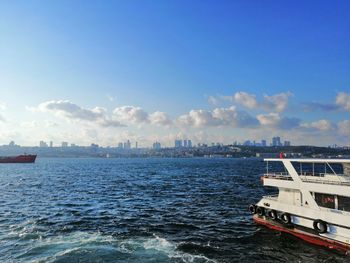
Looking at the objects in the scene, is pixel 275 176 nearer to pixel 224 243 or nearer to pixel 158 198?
pixel 224 243

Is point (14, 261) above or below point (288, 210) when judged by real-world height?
below

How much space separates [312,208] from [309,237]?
236 cm

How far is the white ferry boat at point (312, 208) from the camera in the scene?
24.5 m

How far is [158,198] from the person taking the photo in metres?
50.0

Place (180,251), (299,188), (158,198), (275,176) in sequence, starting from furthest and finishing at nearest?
(158,198)
(275,176)
(299,188)
(180,251)

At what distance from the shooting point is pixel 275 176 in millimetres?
31969

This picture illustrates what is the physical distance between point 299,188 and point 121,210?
69.8ft

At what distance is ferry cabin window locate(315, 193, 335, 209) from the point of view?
26031 millimetres

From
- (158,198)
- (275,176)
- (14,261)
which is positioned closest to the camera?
(14,261)

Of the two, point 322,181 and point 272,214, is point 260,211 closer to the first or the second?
point 272,214

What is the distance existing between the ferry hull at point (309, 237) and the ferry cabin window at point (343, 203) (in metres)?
2.63

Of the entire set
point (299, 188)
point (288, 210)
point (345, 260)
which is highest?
point (299, 188)

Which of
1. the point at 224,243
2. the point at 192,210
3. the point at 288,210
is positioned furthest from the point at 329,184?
the point at 192,210

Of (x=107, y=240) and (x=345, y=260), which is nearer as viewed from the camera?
(x=345, y=260)
